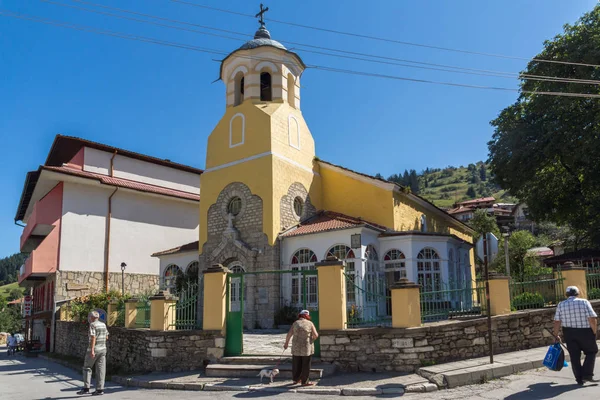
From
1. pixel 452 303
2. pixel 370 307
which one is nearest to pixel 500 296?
pixel 452 303

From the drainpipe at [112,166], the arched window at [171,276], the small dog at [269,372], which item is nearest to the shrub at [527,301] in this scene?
the small dog at [269,372]

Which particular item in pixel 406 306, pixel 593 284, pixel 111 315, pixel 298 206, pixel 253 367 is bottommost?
pixel 253 367

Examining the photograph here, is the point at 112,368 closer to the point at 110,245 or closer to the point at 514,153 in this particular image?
the point at 110,245

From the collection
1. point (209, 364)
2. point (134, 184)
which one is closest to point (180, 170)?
point (134, 184)

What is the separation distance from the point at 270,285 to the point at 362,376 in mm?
9131

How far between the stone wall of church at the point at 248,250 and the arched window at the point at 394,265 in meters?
4.27

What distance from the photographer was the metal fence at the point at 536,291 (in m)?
11.4

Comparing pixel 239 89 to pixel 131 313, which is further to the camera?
pixel 239 89

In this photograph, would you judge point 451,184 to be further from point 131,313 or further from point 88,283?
point 131,313

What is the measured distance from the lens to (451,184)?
141 meters

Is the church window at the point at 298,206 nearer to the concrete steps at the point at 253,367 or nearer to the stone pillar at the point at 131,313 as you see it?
the stone pillar at the point at 131,313

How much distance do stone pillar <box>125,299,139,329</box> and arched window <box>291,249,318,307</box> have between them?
6.42 m

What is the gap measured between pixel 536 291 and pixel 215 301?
26.0ft

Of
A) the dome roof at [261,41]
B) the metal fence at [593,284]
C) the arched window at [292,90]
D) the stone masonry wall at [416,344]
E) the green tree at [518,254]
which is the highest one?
the dome roof at [261,41]
